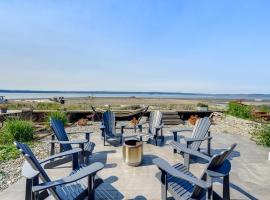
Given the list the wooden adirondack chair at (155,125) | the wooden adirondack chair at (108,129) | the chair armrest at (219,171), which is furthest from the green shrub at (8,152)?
the chair armrest at (219,171)

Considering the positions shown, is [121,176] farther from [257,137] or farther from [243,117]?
[243,117]

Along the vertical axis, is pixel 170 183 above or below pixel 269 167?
above

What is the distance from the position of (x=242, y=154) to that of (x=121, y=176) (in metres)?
2.94

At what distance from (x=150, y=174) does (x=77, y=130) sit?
481 centimetres

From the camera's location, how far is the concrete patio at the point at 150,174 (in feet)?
11.9

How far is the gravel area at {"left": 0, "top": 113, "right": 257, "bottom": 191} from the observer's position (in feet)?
14.3

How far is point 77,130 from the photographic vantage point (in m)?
8.80

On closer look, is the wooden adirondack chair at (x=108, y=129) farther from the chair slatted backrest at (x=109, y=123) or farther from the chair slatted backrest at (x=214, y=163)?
the chair slatted backrest at (x=214, y=163)

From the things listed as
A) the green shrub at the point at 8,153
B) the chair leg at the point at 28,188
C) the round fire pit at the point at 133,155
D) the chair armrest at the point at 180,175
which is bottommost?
the green shrub at the point at 8,153

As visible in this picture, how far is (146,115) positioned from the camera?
1220cm

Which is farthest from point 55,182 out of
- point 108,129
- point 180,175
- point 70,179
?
point 108,129

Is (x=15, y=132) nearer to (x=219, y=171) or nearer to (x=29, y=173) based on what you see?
(x=29, y=173)

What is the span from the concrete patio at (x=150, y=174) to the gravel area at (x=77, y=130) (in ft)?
1.36

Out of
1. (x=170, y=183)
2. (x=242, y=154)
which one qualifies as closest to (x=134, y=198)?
(x=170, y=183)
